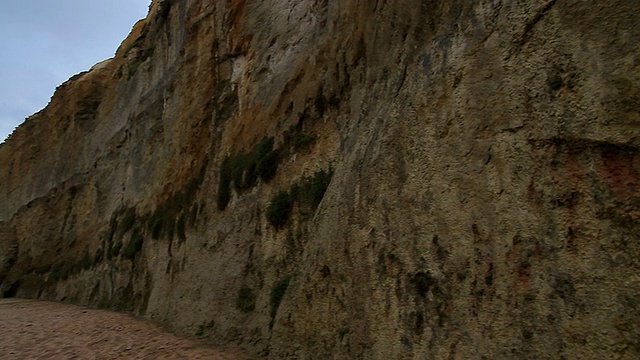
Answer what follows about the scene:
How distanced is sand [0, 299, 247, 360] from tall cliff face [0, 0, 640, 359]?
62cm

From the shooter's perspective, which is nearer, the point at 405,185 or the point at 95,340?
the point at 405,185

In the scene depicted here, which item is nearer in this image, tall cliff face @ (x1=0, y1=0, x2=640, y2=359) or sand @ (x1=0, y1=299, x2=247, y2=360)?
tall cliff face @ (x1=0, y1=0, x2=640, y2=359)

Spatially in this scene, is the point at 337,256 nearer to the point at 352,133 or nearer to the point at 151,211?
the point at 352,133

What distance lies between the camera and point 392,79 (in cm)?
734

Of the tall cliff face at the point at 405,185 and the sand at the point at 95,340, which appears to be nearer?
the tall cliff face at the point at 405,185

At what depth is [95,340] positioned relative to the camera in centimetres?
1039

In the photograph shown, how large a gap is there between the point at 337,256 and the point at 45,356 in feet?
19.0

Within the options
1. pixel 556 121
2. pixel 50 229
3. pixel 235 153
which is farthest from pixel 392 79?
pixel 50 229

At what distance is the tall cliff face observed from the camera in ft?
13.6

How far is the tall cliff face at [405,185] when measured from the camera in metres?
4.15

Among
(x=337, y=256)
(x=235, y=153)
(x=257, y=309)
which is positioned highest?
(x=235, y=153)

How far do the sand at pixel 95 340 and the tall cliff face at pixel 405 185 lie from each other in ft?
2.05

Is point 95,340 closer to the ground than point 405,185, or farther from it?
closer to the ground

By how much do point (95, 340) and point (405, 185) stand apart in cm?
760
